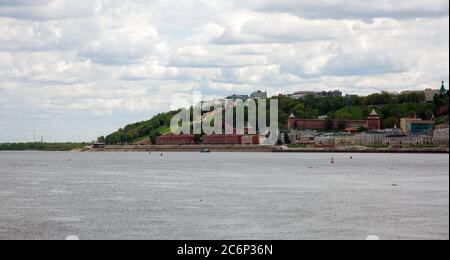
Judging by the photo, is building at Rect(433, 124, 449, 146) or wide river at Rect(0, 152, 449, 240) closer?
wide river at Rect(0, 152, 449, 240)

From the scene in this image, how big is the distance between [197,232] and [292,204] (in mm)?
12966

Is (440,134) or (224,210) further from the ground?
(440,134)

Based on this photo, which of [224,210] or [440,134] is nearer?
[224,210]

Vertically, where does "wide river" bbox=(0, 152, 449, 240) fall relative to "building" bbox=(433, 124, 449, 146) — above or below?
below

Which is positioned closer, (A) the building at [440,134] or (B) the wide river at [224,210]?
(B) the wide river at [224,210]

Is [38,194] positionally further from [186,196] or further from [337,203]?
[337,203]

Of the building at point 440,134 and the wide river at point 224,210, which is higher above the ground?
the building at point 440,134

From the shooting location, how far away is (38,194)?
5284 centimetres

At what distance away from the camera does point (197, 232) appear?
33.6 meters

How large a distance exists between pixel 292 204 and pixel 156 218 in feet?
31.4
